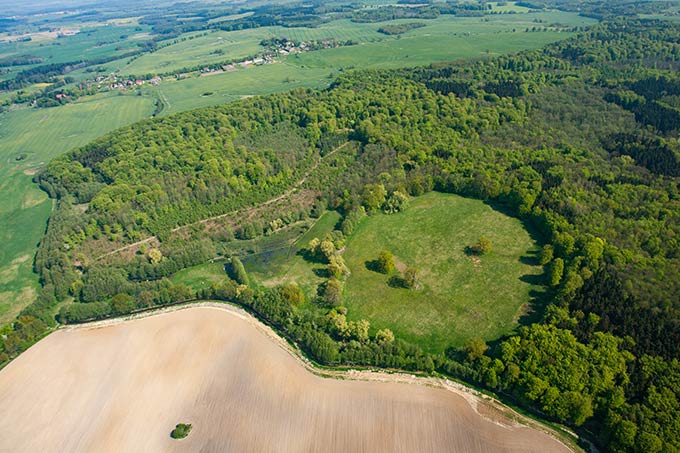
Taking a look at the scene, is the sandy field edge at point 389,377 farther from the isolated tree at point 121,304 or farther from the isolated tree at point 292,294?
the isolated tree at point 292,294

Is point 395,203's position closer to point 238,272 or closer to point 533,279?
point 533,279

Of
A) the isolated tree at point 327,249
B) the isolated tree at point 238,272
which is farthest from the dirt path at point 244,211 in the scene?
the isolated tree at point 327,249

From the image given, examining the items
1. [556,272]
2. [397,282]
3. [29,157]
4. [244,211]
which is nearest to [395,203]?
[397,282]

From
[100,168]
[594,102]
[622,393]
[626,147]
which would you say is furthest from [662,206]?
[100,168]

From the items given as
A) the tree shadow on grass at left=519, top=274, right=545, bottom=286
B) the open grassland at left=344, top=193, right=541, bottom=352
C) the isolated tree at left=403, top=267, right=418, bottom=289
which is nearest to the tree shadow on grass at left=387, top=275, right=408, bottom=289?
the open grassland at left=344, top=193, right=541, bottom=352

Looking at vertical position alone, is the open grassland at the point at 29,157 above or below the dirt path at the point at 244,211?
below

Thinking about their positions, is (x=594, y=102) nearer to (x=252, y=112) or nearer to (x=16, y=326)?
(x=252, y=112)

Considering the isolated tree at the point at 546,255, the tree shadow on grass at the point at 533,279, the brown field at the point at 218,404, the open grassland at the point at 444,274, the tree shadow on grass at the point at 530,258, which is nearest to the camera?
the brown field at the point at 218,404

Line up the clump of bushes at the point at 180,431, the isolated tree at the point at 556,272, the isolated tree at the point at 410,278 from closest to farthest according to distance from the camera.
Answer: the clump of bushes at the point at 180,431
the isolated tree at the point at 556,272
the isolated tree at the point at 410,278
